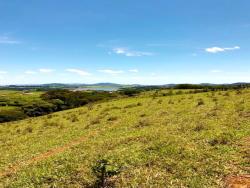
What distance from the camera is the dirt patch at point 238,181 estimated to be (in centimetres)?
1275

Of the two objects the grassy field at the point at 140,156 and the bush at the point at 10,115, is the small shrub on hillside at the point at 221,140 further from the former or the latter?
the bush at the point at 10,115

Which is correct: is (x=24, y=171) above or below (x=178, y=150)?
below

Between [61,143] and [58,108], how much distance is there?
3539 inches

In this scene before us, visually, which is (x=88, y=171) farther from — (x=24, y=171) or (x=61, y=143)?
(x=61, y=143)

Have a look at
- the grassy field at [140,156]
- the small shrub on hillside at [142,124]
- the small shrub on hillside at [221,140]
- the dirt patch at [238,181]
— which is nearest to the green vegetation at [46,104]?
the small shrub on hillside at [142,124]

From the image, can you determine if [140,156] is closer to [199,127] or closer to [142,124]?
[199,127]

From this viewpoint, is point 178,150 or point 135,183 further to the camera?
point 178,150

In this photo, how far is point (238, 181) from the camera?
13117 millimetres

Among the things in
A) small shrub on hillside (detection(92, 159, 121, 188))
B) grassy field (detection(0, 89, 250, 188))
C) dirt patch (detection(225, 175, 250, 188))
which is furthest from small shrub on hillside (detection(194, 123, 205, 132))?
dirt patch (detection(225, 175, 250, 188))

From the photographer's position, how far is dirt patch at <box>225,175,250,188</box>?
12.8 meters

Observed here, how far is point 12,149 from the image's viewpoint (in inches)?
957

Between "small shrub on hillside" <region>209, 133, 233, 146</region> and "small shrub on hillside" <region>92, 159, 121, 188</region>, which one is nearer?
"small shrub on hillside" <region>92, 159, 121, 188</region>

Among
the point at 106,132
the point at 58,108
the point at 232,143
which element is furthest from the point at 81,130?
the point at 58,108

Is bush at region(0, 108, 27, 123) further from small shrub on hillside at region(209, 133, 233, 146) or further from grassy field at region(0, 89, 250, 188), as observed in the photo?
small shrub on hillside at region(209, 133, 233, 146)
